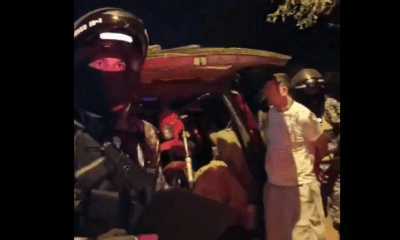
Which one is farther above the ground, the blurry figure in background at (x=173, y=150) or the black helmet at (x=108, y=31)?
the black helmet at (x=108, y=31)

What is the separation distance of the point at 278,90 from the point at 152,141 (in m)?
0.91

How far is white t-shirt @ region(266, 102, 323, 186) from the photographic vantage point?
3.03 meters

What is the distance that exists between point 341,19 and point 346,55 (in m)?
0.24

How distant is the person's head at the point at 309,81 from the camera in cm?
303

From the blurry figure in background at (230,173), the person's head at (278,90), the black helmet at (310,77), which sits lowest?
the blurry figure in background at (230,173)

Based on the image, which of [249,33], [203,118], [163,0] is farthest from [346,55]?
[163,0]

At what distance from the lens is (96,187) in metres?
3.10

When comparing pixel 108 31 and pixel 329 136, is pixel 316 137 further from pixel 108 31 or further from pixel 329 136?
pixel 108 31

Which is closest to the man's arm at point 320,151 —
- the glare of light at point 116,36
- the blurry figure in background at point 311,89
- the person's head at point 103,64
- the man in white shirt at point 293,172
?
the man in white shirt at point 293,172

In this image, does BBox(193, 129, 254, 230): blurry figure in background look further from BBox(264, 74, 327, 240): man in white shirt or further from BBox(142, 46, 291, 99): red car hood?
BBox(142, 46, 291, 99): red car hood

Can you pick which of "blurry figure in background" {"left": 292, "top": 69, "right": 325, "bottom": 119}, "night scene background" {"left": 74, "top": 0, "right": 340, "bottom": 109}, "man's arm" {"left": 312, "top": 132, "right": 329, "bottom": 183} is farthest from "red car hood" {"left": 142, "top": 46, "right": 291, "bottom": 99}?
"man's arm" {"left": 312, "top": 132, "right": 329, "bottom": 183}

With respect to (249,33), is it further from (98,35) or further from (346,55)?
(98,35)

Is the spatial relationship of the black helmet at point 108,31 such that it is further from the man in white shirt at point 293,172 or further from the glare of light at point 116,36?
the man in white shirt at point 293,172

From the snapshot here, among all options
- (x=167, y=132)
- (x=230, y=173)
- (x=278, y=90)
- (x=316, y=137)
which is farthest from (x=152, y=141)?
(x=316, y=137)
